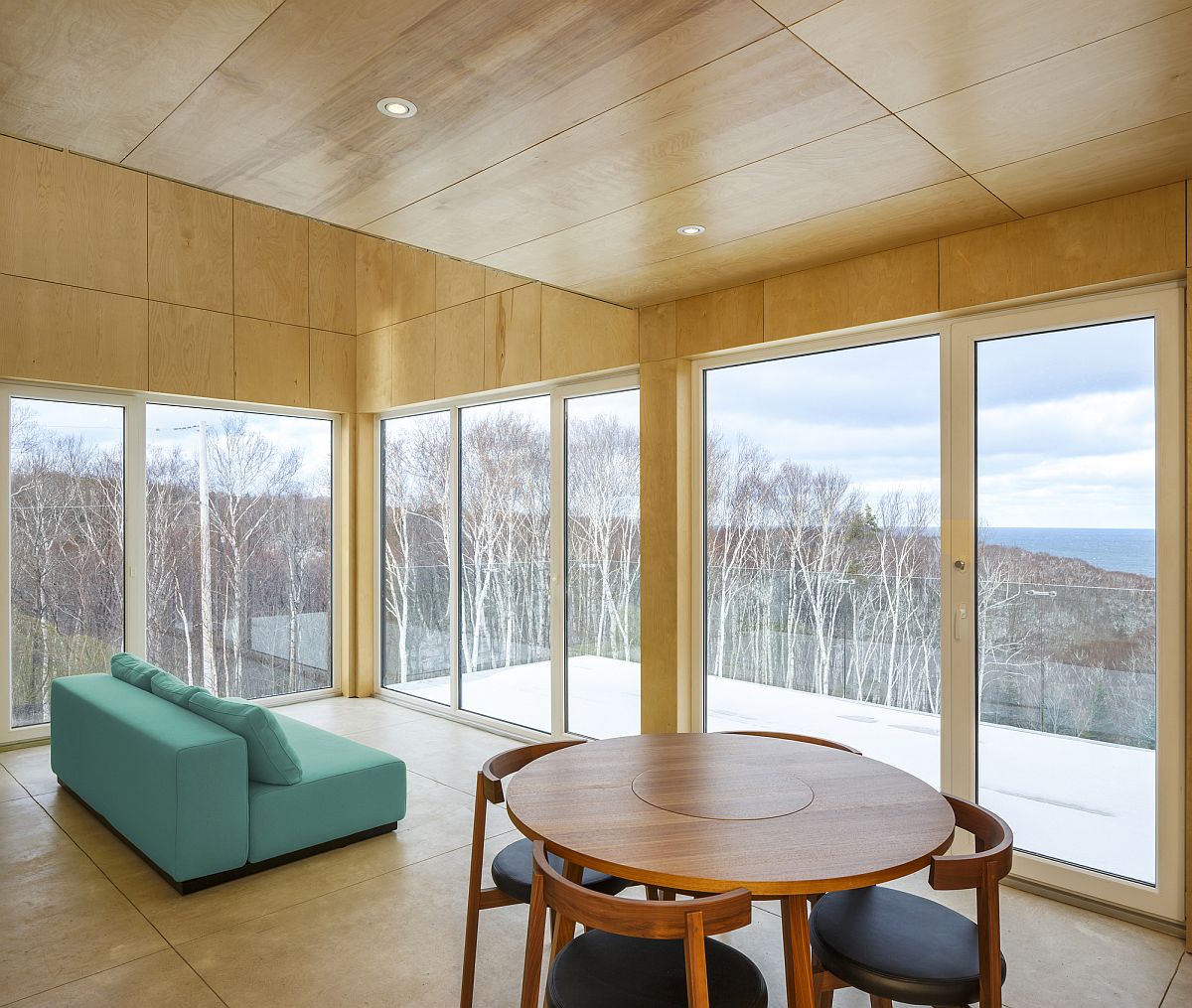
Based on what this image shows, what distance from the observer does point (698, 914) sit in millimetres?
1559

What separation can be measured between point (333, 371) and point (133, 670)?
306 centimetres

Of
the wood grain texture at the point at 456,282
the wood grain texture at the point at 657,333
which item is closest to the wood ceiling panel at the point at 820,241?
the wood grain texture at the point at 657,333

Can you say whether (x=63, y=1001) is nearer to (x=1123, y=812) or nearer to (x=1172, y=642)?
(x=1123, y=812)

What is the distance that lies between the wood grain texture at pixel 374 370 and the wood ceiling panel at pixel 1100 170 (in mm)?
4692

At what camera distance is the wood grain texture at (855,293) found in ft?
11.3

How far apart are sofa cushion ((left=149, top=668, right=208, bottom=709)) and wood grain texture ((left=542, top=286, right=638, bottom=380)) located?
2683mm

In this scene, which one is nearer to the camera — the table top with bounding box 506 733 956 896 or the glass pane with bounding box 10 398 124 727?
the table top with bounding box 506 733 956 896

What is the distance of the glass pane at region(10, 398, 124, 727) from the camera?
17.1 feet

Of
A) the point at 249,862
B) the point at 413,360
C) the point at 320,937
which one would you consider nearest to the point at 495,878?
the point at 320,937

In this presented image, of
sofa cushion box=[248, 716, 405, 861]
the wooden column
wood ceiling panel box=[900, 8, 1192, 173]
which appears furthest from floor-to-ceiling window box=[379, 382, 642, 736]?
wood ceiling panel box=[900, 8, 1192, 173]

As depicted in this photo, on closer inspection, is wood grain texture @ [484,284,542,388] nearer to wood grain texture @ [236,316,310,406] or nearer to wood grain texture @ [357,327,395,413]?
wood grain texture @ [357,327,395,413]

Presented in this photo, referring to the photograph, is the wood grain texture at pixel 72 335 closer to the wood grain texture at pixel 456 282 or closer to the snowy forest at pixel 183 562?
the snowy forest at pixel 183 562

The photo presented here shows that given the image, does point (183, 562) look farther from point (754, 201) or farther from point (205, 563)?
point (754, 201)

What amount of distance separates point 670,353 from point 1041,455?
6.18 ft
